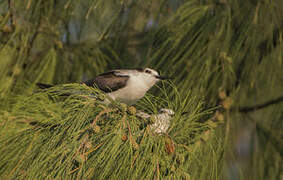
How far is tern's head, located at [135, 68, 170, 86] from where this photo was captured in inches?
A: 77.9

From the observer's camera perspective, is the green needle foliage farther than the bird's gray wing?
No

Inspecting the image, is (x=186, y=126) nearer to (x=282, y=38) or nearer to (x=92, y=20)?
(x=282, y=38)

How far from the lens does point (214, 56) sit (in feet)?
6.50

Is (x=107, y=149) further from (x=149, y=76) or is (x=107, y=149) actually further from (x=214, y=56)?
Result: (x=214, y=56)

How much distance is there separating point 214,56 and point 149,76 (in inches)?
15.4

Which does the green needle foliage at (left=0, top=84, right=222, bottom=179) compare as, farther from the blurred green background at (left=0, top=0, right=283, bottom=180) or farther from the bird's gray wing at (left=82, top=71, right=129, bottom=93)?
the bird's gray wing at (left=82, top=71, right=129, bottom=93)

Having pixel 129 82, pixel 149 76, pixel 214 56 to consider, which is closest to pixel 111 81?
pixel 129 82

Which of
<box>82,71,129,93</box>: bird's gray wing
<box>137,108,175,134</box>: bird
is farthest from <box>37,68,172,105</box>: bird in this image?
<box>137,108,175,134</box>: bird

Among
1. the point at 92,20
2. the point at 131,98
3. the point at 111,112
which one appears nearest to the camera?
the point at 111,112

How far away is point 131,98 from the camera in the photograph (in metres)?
2.05

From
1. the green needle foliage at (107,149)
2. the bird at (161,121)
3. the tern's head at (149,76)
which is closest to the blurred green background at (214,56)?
the tern's head at (149,76)

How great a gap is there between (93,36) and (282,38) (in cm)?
133

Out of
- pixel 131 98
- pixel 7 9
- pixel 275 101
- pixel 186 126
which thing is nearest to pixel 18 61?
pixel 7 9

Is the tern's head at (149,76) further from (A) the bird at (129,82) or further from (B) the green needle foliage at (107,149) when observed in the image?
(B) the green needle foliage at (107,149)
